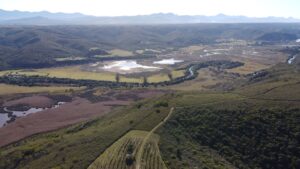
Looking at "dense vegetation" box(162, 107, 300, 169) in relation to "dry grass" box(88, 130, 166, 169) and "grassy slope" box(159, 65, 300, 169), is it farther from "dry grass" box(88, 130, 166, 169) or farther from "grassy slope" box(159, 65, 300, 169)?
"dry grass" box(88, 130, 166, 169)

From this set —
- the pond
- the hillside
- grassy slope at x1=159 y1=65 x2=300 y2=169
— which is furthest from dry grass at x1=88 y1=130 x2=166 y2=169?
the pond

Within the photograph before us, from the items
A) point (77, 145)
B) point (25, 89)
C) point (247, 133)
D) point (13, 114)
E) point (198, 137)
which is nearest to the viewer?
point (77, 145)

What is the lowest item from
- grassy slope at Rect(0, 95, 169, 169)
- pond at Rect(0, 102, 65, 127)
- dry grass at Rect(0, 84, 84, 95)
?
pond at Rect(0, 102, 65, 127)

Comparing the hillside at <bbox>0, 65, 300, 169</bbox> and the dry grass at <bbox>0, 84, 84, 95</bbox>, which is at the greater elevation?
the hillside at <bbox>0, 65, 300, 169</bbox>

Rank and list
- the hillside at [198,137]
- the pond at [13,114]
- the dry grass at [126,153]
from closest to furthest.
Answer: the dry grass at [126,153]
the hillside at [198,137]
the pond at [13,114]

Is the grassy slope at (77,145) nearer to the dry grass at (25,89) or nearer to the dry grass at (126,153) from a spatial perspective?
the dry grass at (126,153)

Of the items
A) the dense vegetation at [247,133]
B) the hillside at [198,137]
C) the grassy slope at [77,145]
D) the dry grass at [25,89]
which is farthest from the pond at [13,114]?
the dense vegetation at [247,133]

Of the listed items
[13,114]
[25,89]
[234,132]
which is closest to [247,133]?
[234,132]

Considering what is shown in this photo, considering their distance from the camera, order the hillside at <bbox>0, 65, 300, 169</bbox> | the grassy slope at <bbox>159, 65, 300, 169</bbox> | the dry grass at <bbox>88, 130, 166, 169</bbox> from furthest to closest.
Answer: the hillside at <bbox>0, 65, 300, 169</bbox>, the grassy slope at <bbox>159, 65, 300, 169</bbox>, the dry grass at <bbox>88, 130, 166, 169</bbox>

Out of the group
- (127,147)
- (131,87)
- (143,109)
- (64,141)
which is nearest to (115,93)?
(131,87)

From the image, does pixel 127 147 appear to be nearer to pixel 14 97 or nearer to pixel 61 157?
pixel 61 157

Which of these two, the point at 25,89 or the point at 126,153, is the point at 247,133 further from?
the point at 25,89
